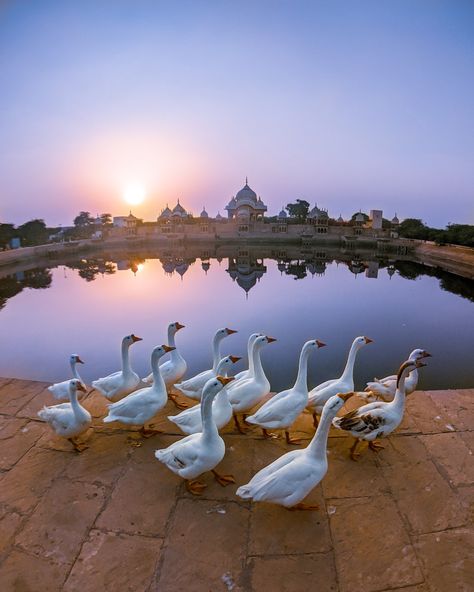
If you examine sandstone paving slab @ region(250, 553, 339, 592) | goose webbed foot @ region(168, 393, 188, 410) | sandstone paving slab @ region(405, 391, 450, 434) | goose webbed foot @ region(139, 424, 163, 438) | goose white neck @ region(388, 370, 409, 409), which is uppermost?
goose white neck @ region(388, 370, 409, 409)

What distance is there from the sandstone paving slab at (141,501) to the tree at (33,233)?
3970 centimetres

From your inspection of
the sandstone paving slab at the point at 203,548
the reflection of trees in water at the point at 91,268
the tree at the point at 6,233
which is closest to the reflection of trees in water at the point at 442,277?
the sandstone paving slab at the point at 203,548

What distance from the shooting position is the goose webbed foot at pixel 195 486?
9.81 feet

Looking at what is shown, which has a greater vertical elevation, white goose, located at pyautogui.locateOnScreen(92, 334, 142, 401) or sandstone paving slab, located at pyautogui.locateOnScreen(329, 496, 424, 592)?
white goose, located at pyautogui.locateOnScreen(92, 334, 142, 401)

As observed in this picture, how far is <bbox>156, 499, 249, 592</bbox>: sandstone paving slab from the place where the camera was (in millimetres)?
2262

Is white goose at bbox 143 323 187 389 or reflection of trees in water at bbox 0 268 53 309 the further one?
reflection of trees in water at bbox 0 268 53 309

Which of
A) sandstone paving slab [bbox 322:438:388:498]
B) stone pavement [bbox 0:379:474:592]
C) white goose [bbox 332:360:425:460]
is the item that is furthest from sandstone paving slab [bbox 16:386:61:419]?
white goose [bbox 332:360:425:460]

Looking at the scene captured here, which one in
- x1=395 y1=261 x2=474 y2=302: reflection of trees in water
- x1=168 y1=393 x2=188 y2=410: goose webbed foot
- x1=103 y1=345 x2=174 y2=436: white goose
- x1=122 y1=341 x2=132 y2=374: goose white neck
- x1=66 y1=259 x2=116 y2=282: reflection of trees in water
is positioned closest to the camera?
x1=103 y1=345 x2=174 y2=436: white goose

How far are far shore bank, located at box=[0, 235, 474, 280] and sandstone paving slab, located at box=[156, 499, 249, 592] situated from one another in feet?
81.7

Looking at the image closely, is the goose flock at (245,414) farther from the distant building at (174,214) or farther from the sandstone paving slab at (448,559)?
the distant building at (174,214)

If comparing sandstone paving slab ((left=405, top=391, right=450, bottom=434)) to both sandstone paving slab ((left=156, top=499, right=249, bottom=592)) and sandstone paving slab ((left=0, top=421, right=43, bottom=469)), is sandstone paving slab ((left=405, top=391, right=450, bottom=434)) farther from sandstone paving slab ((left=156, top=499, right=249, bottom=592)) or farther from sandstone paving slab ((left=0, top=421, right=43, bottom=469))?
sandstone paving slab ((left=0, top=421, right=43, bottom=469))

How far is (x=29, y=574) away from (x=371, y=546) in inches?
95.1

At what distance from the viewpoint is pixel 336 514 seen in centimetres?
276

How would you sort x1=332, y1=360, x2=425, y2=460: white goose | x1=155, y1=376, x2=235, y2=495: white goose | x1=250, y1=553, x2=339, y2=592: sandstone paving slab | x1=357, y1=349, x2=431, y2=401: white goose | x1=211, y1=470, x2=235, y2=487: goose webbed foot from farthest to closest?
x1=357, y1=349, x2=431, y2=401: white goose
x1=332, y1=360, x2=425, y2=460: white goose
x1=211, y1=470, x2=235, y2=487: goose webbed foot
x1=155, y1=376, x2=235, y2=495: white goose
x1=250, y1=553, x2=339, y2=592: sandstone paving slab
